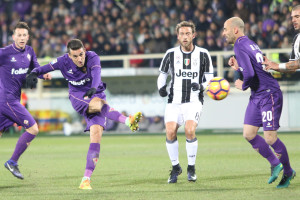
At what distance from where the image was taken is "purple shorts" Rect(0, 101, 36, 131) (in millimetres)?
9070

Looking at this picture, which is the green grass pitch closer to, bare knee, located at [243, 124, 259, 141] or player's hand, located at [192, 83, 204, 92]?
bare knee, located at [243, 124, 259, 141]

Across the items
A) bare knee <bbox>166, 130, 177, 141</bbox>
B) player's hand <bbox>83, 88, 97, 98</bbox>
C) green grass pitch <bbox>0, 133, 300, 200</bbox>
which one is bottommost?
green grass pitch <bbox>0, 133, 300, 200</bbox>

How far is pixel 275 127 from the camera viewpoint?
738 centimetres

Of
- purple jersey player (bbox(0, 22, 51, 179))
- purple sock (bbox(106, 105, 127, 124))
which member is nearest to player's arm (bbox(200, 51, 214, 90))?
purple sock (bbox(106, 105, 127, 124))

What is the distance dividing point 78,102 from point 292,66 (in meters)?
2.72

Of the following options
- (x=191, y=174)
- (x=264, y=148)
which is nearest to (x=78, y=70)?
(x=191, y=174)

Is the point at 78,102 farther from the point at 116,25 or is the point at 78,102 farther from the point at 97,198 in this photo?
the point at 116,25

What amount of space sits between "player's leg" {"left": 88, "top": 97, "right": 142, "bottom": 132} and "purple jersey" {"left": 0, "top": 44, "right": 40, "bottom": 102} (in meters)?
1.73

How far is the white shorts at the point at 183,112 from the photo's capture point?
329 inches

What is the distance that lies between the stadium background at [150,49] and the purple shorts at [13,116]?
9.54 meters


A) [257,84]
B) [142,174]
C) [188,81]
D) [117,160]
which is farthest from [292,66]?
[117,160]

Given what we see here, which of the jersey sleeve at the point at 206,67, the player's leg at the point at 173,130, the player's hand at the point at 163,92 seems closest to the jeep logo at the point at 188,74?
the jersey sleeve at the point at 206,67

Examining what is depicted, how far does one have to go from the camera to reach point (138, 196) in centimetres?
685

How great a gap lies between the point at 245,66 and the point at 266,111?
589 mm
